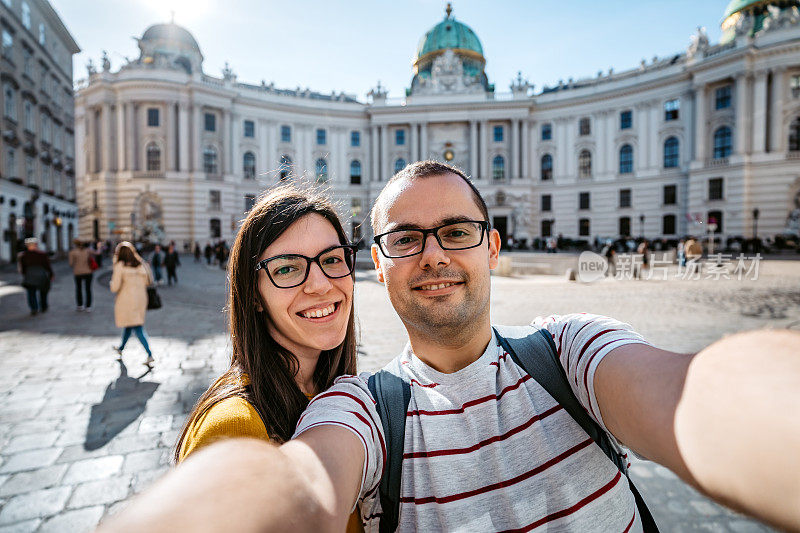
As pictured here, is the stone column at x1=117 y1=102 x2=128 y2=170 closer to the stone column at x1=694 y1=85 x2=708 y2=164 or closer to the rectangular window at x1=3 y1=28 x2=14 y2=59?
the rectangular window at x1=3 y1=28 x2=14 y2=59

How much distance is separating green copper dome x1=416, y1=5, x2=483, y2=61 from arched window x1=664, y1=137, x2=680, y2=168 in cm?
2152

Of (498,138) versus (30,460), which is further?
(498,138)

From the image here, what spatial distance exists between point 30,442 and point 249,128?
1671 inches

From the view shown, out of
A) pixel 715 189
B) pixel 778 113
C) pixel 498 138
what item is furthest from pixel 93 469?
pixel 498 138

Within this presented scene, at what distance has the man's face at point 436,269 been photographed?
5.14 ft

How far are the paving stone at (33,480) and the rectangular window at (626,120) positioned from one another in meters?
44.7

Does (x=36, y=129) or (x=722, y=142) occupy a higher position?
(x=722, y=142)

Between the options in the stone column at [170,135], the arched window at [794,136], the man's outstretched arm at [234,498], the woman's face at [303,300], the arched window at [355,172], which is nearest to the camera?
the man's outstretched arm at [234,498]

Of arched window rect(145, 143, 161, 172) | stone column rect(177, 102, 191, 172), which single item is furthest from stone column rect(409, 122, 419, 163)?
arched window rect(145, 143, 161, 172)

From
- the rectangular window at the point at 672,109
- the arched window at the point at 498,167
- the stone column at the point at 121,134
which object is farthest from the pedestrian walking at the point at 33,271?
the rectangular window at the point at 672,109

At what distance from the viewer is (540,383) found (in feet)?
4.76

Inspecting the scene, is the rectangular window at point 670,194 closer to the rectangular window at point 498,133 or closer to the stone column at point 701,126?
the stone column at point 701,126

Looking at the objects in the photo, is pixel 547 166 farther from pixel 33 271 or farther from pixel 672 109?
pixel 33 271

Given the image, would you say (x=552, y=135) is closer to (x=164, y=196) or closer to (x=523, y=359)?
(x=164, y=196)
